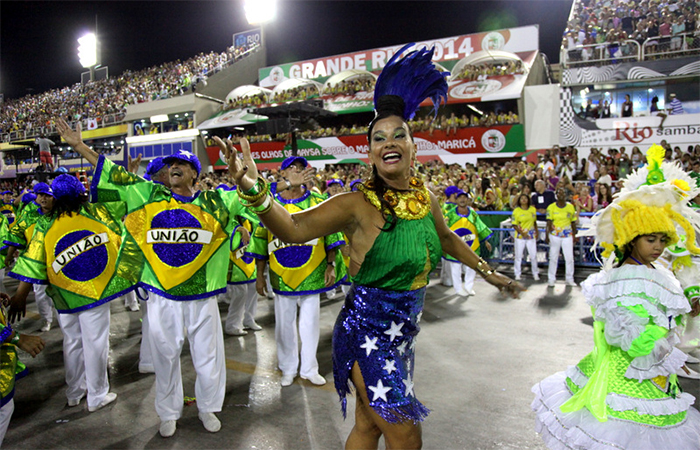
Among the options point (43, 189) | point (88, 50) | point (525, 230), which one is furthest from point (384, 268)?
point (88, 50)

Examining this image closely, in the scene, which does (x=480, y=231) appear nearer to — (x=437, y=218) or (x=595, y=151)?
(x=437, y=218)

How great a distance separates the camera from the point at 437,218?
98.6 inches

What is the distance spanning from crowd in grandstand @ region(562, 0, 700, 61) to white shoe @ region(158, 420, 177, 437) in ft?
62.6

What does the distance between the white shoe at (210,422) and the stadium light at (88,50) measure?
165 ft

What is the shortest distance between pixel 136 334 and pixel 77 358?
226cm

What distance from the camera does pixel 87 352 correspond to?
3.96m

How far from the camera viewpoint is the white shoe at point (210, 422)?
140 inches

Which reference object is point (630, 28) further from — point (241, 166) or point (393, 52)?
point (241, 166)

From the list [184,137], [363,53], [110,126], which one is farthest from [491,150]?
[110,126]

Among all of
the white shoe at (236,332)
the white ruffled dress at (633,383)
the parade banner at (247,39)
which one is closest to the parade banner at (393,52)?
the parade banner at (247,39)

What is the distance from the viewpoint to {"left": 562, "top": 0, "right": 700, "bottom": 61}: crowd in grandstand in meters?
16.3

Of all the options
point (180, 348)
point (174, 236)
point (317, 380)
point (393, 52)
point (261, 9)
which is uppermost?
point (261, 9)

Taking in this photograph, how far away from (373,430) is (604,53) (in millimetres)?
19369

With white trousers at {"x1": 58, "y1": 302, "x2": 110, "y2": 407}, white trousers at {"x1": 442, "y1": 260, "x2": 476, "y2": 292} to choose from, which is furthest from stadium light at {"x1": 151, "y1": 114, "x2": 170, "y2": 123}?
white trousers at {"x1": 58, "y1": 302, "x2": 110, "y2": 407}
